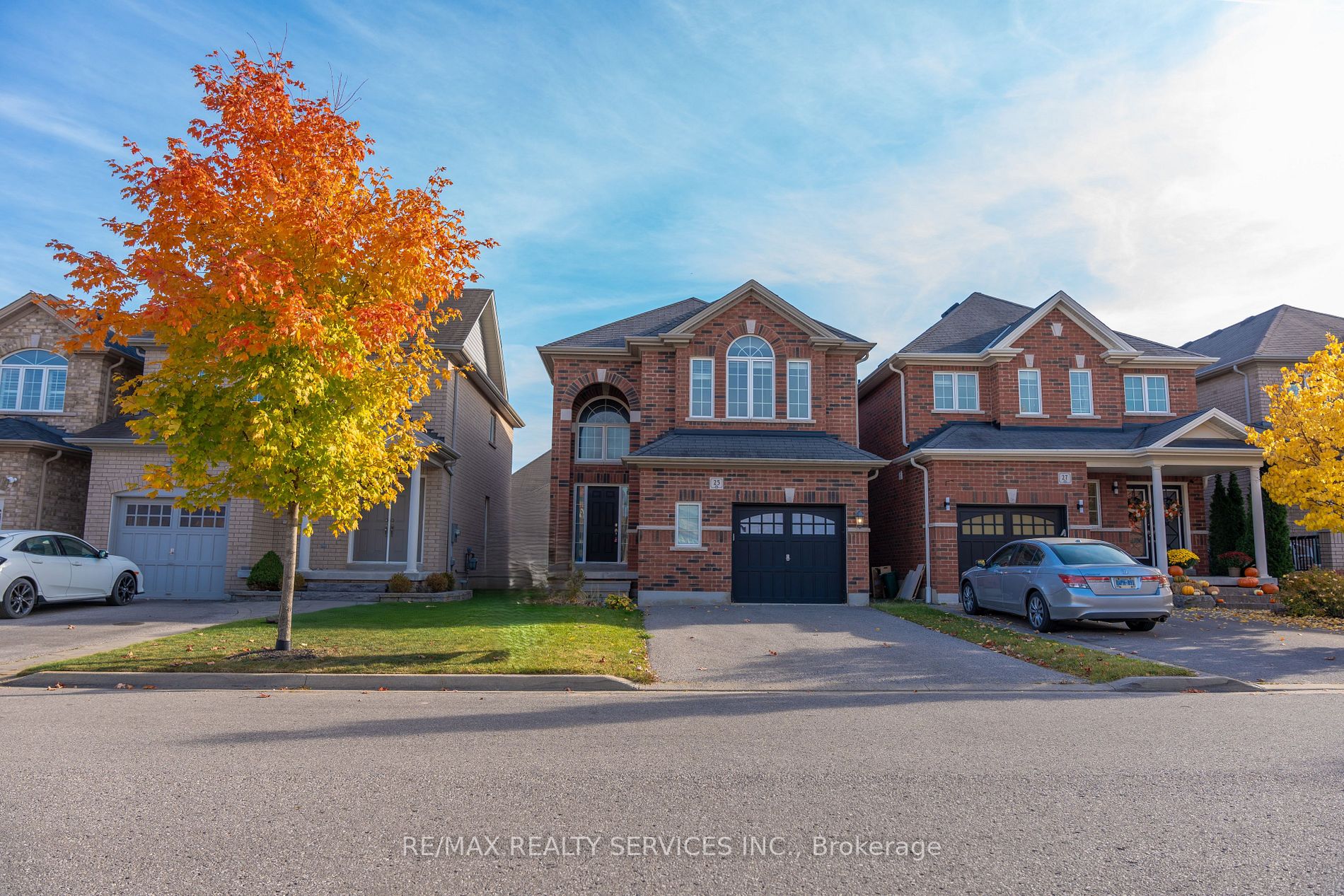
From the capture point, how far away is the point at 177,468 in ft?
31.3

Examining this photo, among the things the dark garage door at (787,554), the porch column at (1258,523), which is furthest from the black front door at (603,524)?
the porch column at (1258,523)

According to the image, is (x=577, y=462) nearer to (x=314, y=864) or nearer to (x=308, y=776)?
(x=308, y=776)

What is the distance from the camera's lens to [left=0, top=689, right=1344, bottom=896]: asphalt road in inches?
143

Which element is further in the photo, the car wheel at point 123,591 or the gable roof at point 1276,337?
the gable roof at point 1276,337

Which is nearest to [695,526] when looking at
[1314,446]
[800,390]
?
[800,390]

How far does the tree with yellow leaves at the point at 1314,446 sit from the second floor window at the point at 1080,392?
4880 millimetres

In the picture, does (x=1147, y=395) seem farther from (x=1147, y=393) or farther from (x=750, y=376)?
(x=750, y=376)

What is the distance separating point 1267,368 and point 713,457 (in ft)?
57.6

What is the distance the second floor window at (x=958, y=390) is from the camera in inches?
858

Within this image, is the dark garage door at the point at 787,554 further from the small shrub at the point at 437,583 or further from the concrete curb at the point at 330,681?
the concrete curb at the point at 330,681

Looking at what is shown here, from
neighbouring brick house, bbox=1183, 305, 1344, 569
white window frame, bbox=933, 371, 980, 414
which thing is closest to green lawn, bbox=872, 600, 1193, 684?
white window frame, bbox=933, 371, 980, 414

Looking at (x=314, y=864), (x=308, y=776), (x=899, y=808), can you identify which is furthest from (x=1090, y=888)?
(x=308, y=776)

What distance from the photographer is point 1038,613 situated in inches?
525

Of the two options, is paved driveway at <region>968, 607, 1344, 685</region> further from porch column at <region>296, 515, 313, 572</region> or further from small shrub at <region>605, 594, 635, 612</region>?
porch column at <region>296, 515, 313, 572</region>
